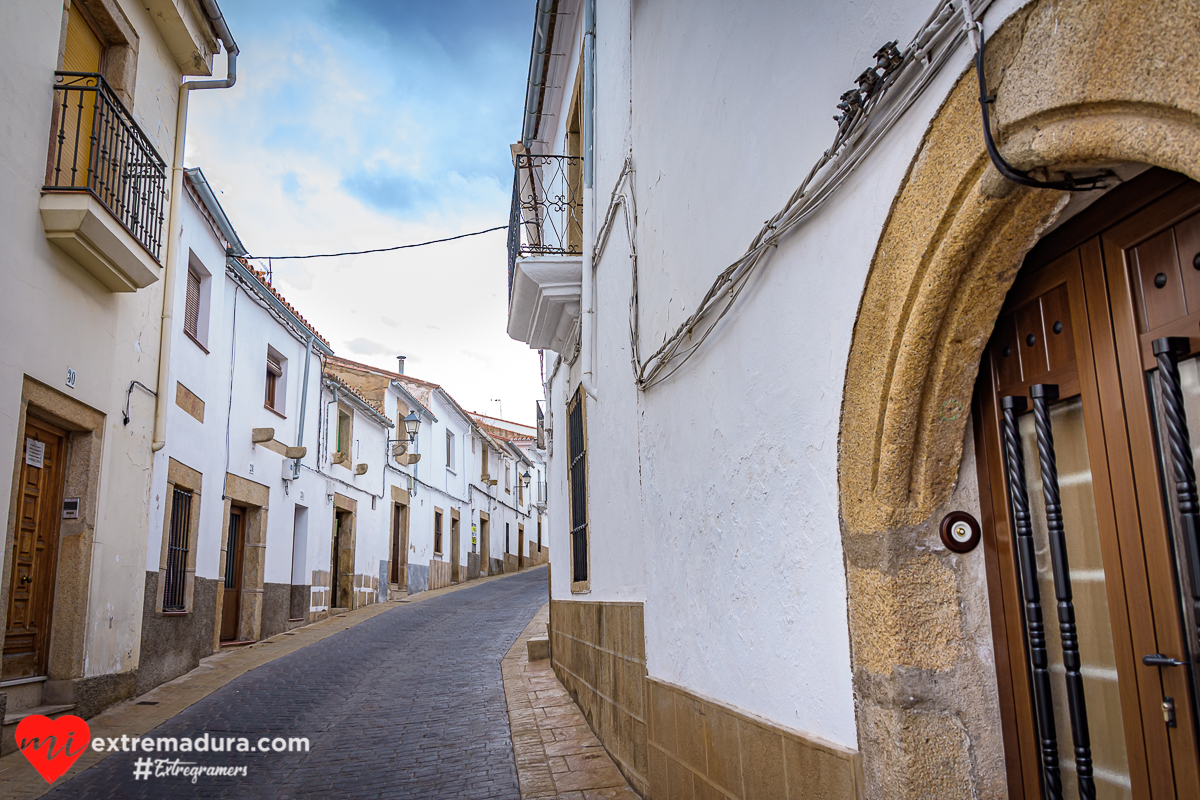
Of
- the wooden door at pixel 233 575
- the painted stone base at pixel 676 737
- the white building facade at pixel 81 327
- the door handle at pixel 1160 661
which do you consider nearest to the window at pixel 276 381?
the wooden door at pixel 233 575

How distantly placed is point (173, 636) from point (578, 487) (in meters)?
4.41

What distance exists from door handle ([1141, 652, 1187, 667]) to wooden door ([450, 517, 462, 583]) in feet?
78.0

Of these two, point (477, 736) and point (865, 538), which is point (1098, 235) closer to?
point (865, 538)

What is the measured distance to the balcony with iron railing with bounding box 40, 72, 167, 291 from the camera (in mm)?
6309

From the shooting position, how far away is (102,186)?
6812mm

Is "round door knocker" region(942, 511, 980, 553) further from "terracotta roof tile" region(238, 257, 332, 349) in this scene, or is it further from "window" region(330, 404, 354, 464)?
"window" region(330, 404, 354, 464)

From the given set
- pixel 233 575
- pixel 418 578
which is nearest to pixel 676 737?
pixel 233 575

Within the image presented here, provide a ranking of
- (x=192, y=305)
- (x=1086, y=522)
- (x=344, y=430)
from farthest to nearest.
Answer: (x=344, y=430) → (x=192, y=305) → (x=1086, y=522)

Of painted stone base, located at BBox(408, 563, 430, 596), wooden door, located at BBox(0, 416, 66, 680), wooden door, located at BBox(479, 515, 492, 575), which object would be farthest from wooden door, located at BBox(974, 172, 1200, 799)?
wooden door, located at BBox(479, 515, 492, 575)

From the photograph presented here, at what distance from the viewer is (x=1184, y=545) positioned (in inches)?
65.5

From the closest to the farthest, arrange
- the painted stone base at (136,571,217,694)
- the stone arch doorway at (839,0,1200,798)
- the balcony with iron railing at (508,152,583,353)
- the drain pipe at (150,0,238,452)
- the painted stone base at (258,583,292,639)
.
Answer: the stone arch doorway at (839,0,1200,798) → the balcony with iron railing at (508,152,583,353) → the painted stone base at (136,571,217,694) → the drain pipe at (150,0,238,452) → the painted stone base at (258,583,292,639)

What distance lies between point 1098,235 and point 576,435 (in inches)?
244

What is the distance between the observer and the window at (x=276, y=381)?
492 inches

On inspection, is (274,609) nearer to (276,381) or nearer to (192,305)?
(276,381)
